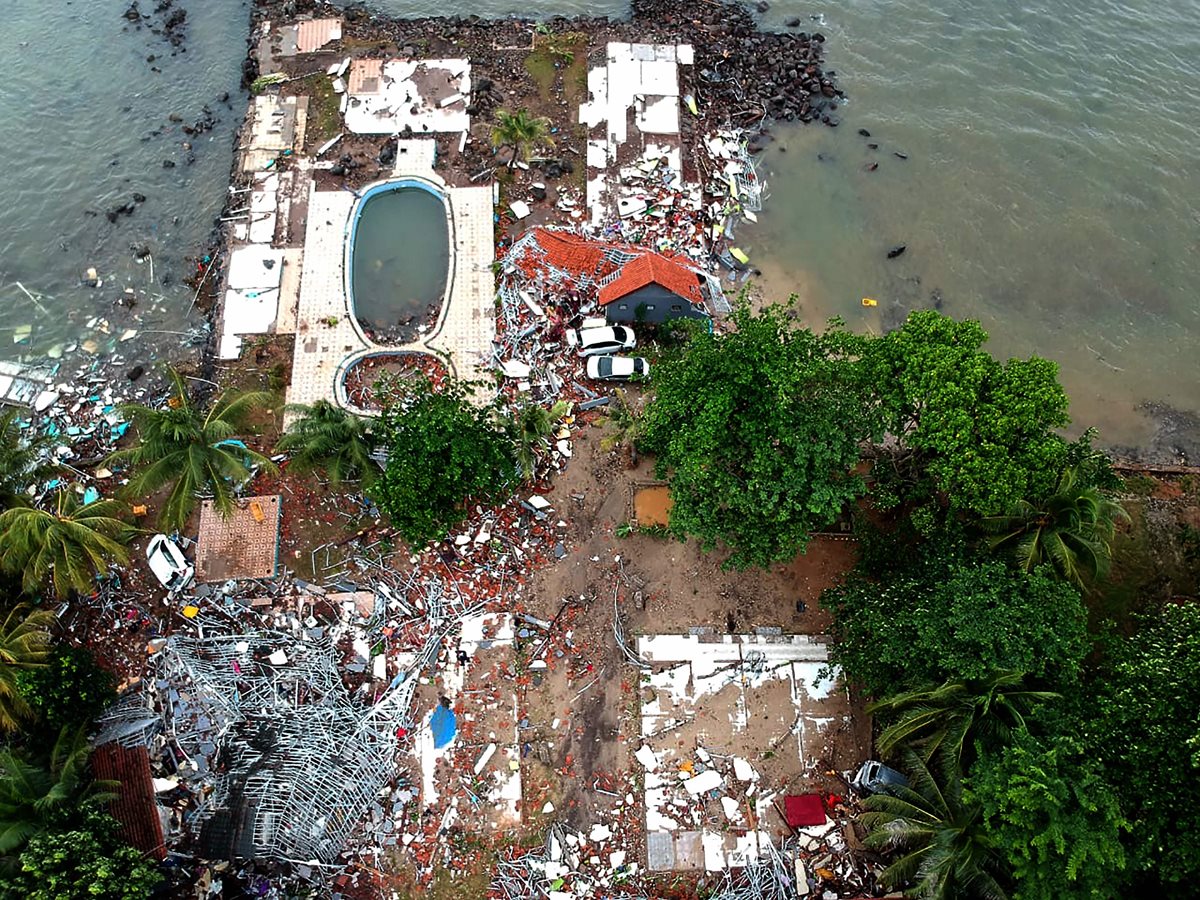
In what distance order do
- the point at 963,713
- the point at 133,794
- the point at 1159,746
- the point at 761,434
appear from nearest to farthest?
the point at 1159,746, the point at 963,713, the point at 133,794, the point at 761,434

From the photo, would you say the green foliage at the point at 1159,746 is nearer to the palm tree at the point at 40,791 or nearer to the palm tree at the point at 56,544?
the palm tree at the point at 40,791

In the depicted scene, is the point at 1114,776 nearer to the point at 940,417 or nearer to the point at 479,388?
the point at 940,417

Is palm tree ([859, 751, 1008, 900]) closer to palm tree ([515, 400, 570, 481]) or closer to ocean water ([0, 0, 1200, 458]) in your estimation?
palm tree ([515, 400, 570, 481])

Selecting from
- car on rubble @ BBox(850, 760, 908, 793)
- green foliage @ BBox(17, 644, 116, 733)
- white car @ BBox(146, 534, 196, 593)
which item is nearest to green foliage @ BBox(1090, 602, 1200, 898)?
car on rubble @ BBox(850, 760, 908, 793)


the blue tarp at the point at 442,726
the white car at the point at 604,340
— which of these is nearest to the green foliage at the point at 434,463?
the blue tarp at the point at 442,726

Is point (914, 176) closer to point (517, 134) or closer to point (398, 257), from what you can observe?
point (517, 134)

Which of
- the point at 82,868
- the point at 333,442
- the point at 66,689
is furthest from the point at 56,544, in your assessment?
the point at 82,868

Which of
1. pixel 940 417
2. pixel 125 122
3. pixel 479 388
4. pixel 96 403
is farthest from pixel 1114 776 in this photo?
pixel 125 122
